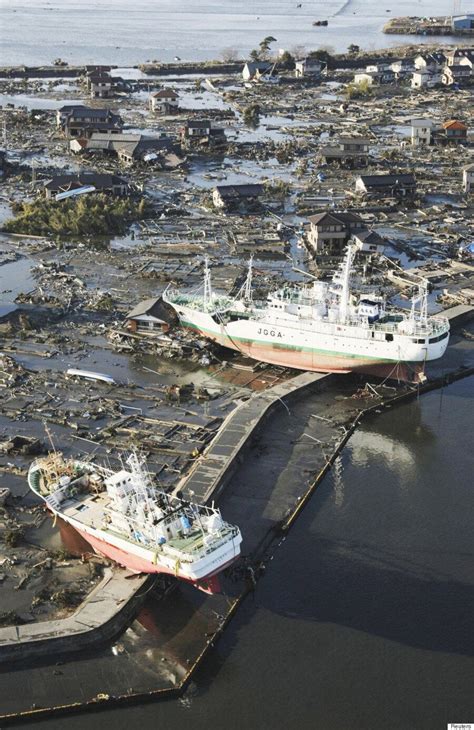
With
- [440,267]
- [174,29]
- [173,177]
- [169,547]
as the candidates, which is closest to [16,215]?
[173,177]

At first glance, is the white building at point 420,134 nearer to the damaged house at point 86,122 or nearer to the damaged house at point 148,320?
the damaged house at point 86,122

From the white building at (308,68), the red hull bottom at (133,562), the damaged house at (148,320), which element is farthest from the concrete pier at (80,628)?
the white building at (308,68)

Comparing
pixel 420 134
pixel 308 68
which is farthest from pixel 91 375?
pixel 308 68

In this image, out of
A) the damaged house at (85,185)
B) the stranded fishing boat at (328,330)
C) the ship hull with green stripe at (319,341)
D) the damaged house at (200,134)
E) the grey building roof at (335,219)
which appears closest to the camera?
the ship hull with green stripe at (319,341)

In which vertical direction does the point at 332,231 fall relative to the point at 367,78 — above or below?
below

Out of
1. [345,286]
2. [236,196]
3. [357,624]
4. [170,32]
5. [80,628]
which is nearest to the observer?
[80,628]

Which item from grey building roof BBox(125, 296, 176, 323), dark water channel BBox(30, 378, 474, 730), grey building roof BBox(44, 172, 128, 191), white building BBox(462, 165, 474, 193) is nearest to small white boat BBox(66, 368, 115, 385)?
grey building roof BBox(125, 296, 176, 323)

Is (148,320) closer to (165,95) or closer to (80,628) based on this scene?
(80,628)
